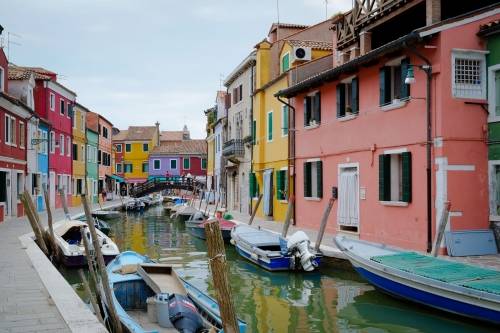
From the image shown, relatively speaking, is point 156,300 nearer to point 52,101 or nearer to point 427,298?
point 427,298

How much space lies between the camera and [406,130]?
45.6 feet

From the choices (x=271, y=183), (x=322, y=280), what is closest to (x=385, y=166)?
(x=322, y=280)

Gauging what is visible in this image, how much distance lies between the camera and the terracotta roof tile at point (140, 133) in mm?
75812

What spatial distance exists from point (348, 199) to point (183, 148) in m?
55.4

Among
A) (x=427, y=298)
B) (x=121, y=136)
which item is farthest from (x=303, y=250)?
(x=121, y=136)

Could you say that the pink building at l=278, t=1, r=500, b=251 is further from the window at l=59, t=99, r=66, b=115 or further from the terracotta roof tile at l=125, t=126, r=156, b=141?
the terracotta roof tile at l=125, t=126, r=156, b=141

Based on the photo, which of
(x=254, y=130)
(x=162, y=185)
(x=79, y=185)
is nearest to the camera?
(x=254, y=130)

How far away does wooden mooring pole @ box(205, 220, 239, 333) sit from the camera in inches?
203

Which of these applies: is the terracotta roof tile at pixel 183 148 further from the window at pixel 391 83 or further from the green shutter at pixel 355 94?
the window at pixel 391 83

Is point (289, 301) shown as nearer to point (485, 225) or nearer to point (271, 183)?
point (485, 225)

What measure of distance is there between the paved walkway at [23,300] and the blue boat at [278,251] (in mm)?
5659

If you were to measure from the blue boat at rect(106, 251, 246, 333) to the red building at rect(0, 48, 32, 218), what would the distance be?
48.5 feet


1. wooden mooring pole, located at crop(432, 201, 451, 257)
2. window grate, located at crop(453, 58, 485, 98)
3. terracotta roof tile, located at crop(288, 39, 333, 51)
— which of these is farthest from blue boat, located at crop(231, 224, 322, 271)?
terracotta roof tile, located at crop(288, 39, 333, 51)

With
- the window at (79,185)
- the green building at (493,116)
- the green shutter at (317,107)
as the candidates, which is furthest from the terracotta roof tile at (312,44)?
the window at (79,185)
